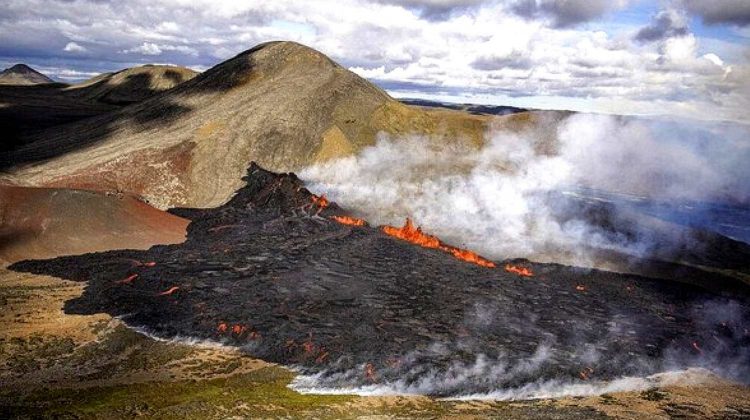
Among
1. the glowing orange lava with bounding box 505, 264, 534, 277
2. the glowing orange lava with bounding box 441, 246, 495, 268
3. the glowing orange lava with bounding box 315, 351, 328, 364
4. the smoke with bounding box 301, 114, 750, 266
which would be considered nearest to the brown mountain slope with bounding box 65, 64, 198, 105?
the smoke with bounding box 301, 114, 750, 266

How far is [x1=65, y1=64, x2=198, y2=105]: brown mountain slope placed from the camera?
106625 millimetres

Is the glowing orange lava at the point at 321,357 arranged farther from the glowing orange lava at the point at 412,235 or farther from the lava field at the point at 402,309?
the glowing orange lava at the point at 412,235

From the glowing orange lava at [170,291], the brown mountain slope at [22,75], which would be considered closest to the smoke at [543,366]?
the glowing orange lava at [170,291]

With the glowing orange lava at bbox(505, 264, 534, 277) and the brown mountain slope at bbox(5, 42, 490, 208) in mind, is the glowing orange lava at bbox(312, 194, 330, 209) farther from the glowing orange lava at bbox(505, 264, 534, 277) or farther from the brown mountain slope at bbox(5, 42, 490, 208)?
the glowing orange lava at bbox(505, 264, 534, 277)

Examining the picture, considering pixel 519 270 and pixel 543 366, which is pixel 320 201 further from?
pixel 543 366

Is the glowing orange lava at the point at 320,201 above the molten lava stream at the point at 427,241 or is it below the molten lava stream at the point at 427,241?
above

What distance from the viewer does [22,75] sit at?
172 metres

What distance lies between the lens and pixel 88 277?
21828 millimetres

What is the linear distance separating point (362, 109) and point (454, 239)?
53.7 feet

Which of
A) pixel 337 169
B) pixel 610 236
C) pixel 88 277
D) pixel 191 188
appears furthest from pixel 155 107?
pixel 610 236

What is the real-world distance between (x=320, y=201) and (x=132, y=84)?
94.0 metres

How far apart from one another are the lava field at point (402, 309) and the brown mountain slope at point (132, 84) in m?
87.5

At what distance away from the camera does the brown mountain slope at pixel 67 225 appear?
24.6 metres

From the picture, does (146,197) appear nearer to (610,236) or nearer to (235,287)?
(235,287)
